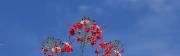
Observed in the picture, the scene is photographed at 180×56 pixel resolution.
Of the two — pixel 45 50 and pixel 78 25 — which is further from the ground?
pixel 78 25

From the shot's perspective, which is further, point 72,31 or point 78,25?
point 72,31

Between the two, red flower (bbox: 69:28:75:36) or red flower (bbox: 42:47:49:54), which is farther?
red flower (bbox: 69:28:75:36)

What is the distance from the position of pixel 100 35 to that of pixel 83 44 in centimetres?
88

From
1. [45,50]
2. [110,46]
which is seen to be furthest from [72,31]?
[110,46]

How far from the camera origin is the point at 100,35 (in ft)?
43.6

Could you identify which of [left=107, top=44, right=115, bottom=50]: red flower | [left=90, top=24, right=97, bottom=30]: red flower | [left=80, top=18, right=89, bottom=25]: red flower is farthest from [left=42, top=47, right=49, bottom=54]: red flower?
[left=107, top=44, right=115, bottom=50]: red flower

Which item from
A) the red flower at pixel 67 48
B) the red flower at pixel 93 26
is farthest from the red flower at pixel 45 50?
the red flower at pixel 93 26

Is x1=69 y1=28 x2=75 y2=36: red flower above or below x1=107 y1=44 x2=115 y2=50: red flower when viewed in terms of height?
above

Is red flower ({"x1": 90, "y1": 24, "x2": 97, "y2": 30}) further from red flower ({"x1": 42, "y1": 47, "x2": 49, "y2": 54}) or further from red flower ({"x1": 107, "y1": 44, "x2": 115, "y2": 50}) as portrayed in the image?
red flower ({"x1": 42, "y1": 47, "x2": 49, "y2": 54})

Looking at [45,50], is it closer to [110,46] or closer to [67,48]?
[67,48]

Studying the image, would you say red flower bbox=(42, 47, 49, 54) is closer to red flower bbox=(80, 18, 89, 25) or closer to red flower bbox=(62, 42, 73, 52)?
red flower bbox=(62, 42, 73, 52)

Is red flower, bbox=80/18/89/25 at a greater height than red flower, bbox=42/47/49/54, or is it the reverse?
red flower, bbox=80/18/89/25

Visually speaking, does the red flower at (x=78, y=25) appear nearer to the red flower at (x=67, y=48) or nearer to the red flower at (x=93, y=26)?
the red flower at (x=93, y=26)

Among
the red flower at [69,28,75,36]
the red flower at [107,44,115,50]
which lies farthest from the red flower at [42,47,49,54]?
the red flower at [107,44,115,50]
